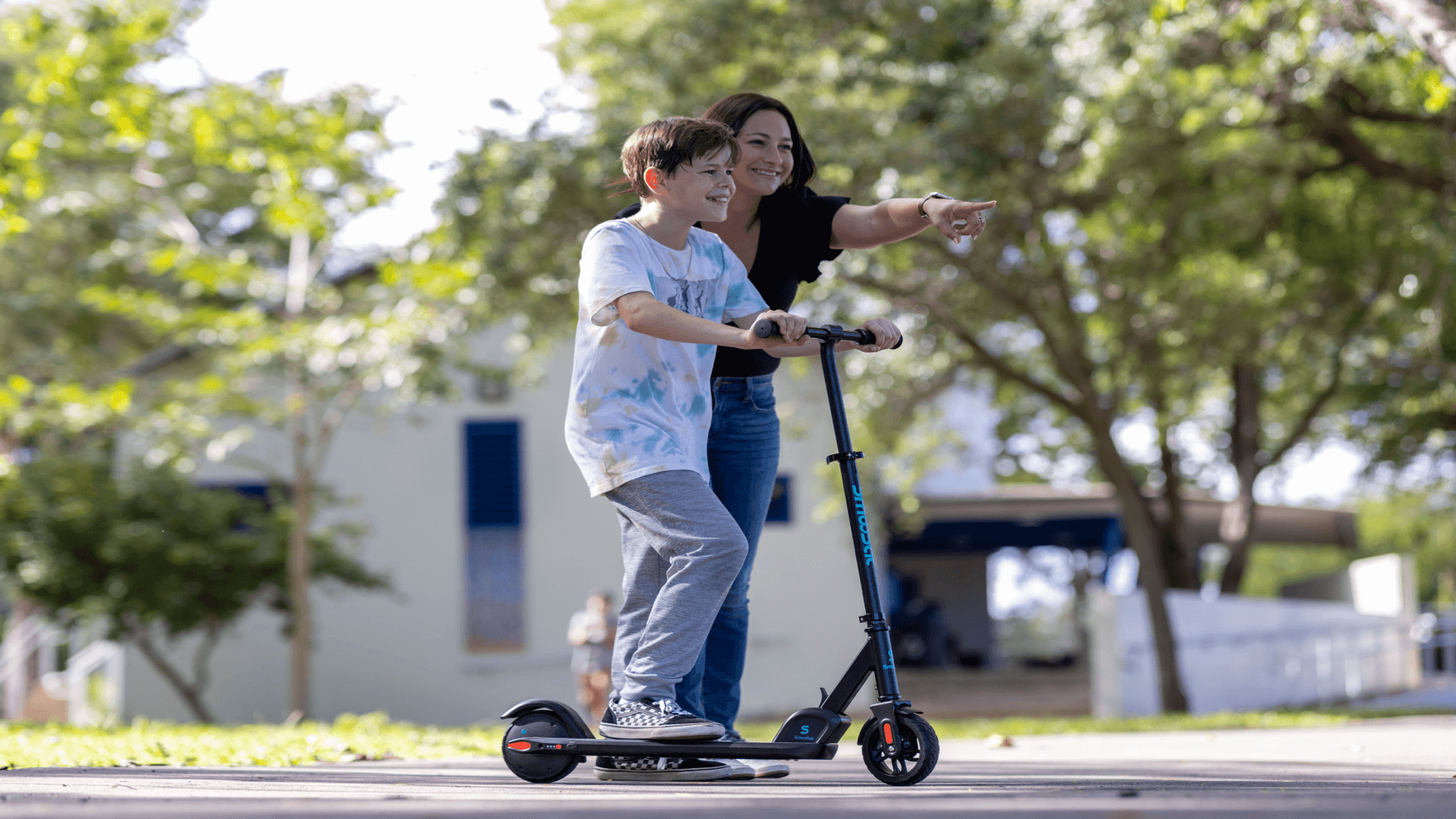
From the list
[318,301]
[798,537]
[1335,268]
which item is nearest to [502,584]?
[798,537]

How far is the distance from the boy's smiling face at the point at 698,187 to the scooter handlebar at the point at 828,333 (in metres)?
0.46

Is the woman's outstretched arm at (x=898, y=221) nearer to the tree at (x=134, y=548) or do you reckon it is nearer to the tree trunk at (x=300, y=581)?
the tree trunk at (x=300, y=581)

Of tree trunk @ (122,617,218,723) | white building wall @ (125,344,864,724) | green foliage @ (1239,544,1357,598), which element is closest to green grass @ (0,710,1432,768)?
tree trunk @ (122,617,218,723)

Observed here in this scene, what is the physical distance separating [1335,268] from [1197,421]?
6.20m

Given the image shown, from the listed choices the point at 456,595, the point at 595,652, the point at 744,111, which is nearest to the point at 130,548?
the point at 456,595

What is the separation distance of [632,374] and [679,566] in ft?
1.52

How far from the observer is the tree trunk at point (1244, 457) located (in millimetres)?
16703

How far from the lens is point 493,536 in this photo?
16.8m

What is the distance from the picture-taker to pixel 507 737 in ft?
10.2

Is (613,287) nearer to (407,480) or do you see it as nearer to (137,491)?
(137,491)

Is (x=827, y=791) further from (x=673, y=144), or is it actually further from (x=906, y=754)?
(x=673, y=144)

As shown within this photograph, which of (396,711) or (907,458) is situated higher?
(907,458)

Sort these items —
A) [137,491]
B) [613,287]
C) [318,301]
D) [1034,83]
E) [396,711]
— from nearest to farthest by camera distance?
[613,287] < [1034,83] < [318,301] < [137,491] < [396,711]

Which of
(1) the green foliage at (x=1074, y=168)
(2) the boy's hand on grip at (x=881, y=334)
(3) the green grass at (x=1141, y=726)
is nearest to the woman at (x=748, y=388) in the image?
(2) the boy's hand on grip at (x=881, y=334)
